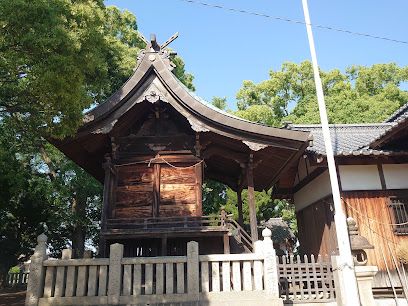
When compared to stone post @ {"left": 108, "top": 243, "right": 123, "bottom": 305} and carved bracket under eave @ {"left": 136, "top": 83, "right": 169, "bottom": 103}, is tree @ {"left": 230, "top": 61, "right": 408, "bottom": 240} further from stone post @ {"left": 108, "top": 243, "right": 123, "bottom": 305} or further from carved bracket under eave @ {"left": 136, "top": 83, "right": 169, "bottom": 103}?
stone post @ {"left": 108, "top": 243, "right": 123, "bottom": 305}

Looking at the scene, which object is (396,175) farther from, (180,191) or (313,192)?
(180,191)

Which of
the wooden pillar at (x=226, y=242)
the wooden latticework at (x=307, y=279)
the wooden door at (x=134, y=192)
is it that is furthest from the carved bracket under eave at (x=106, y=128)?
the wooden latticework at (x=307, y=279)

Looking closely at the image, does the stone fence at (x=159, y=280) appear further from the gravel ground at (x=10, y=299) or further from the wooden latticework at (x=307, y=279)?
the gravel ground at (x=10, y=299)

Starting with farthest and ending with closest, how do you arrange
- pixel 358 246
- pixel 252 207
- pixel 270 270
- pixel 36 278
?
1. pixel 252 207
2. pixel 358 246
3. pixel 270 270
4. pixel 36 278

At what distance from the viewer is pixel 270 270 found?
25.2 ft

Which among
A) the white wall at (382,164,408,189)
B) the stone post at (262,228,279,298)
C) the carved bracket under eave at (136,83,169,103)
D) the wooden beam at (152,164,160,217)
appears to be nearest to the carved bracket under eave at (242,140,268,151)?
the carved bracket under eave at (136,83,169,103)

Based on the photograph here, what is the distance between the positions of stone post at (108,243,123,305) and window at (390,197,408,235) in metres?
8.74

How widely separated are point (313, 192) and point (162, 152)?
629 cm

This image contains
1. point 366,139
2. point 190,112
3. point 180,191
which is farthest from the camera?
point 366,139

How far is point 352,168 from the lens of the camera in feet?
39.7

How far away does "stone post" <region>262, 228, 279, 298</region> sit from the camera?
754cm

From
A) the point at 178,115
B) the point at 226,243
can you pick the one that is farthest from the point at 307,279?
the point at 178,115

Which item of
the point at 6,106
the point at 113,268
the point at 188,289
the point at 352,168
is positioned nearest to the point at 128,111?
the point at 6,106

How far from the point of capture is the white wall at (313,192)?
1254 centimetres
